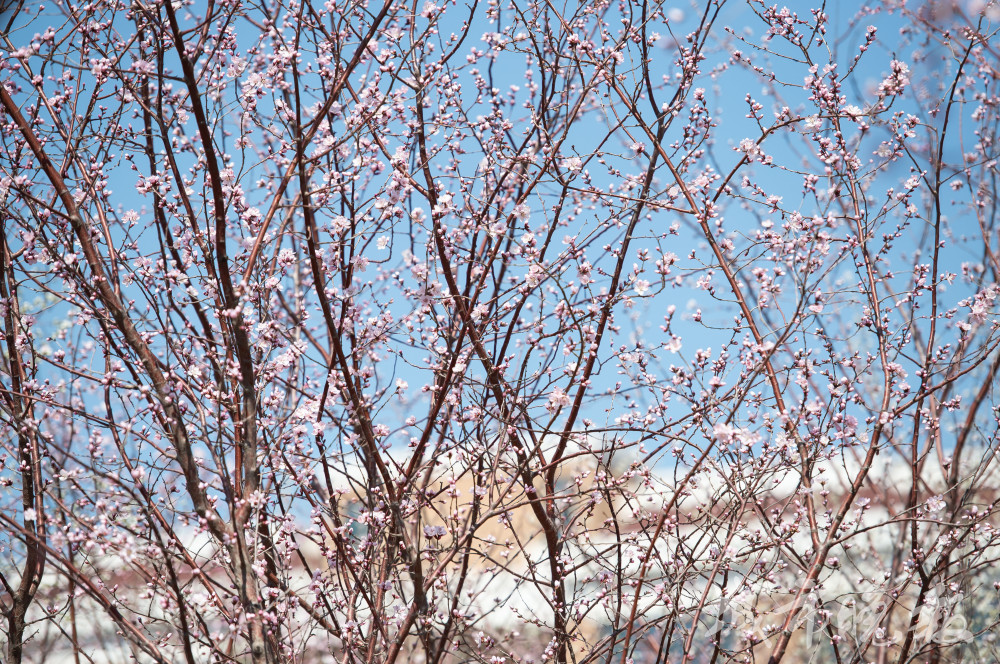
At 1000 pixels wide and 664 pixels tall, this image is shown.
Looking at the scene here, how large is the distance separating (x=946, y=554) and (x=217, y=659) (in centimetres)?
302

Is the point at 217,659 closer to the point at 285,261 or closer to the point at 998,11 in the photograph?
the point at 285,261

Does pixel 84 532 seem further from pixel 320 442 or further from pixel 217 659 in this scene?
pixel 320 442

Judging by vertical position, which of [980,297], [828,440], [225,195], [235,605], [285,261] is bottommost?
[235,605]

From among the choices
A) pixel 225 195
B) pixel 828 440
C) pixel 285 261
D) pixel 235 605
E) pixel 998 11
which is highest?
pixel 998 11

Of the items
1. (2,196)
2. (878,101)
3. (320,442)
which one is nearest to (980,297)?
(878,101)

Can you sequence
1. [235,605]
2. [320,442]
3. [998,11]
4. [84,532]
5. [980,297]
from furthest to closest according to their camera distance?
[998,11], [980,297], [320,442], [235,605], [84,532]

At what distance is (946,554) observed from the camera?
346 cm

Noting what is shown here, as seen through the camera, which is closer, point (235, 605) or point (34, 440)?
point (235, 605)

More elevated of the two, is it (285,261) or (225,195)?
(225,195)

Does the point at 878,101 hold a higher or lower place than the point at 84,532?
higher

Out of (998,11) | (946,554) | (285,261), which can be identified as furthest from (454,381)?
(998,11)

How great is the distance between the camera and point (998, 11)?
13.6 ft

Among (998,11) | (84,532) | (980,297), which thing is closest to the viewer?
(84,532)

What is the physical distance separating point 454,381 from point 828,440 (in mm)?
1538
